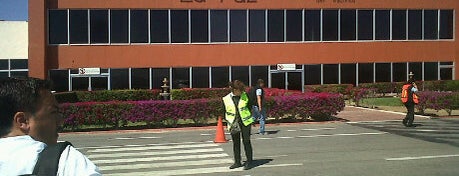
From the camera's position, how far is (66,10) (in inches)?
1261

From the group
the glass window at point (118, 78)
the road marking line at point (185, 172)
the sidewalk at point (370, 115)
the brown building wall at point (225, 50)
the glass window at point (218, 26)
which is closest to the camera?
the road marking line at point (185, 172)

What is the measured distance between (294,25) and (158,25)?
921cm

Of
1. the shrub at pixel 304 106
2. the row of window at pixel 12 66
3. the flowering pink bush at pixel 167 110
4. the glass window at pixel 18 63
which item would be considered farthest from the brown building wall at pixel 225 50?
the shrub at pixel 304 106

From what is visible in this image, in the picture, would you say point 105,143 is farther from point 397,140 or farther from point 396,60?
point 396,60

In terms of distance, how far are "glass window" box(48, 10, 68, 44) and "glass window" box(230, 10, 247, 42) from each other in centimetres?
1076

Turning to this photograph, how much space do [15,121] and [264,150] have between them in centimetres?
1022

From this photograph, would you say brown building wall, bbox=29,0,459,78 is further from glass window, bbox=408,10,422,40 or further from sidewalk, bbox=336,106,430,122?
sidewalk, bbox=336,106,430,122

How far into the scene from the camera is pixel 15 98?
2049mm

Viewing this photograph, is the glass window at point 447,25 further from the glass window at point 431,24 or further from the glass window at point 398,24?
the glass window at point 398,24

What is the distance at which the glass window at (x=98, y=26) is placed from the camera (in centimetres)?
3234

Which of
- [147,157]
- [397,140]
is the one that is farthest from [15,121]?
[397,140]

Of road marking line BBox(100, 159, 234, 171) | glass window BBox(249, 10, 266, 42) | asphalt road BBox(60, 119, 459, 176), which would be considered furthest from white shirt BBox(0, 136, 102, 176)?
glass window BBox(249, 10, 266, 42)

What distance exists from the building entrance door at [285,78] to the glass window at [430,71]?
9.46 m

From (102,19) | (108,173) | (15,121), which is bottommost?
(108,173)
